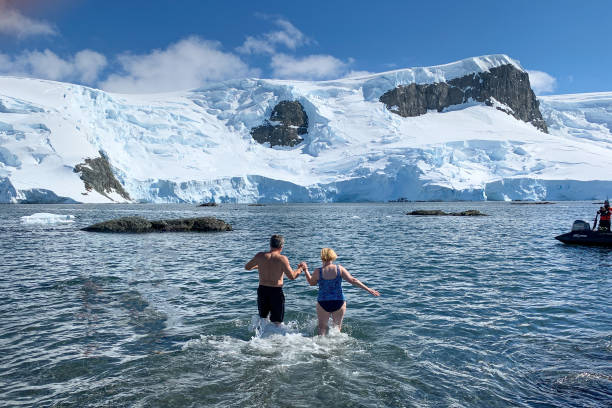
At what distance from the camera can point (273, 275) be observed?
8109mm

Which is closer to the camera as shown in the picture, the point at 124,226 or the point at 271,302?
the point at 271,302

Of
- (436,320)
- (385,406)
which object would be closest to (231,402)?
(385,406)

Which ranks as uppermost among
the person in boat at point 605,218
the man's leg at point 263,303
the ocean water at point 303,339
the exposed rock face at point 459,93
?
the exposed rock face at point 459,93

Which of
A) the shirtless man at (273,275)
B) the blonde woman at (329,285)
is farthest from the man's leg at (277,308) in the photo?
the blonde woman at (329,285)

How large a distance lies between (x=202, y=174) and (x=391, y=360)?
108974 millimetres

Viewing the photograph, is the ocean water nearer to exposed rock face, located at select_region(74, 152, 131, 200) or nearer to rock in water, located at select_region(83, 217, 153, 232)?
rock in water, located at select_region(83, 217, 153, 232)

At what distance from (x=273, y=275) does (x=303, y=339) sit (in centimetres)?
136

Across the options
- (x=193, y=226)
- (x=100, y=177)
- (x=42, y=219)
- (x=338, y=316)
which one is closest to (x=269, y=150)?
(x=100, y=177)

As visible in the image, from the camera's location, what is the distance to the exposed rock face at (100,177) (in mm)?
91188

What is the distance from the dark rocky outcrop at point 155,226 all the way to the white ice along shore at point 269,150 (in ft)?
213

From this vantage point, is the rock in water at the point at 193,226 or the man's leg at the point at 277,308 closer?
the man's leg at the point at 277,308

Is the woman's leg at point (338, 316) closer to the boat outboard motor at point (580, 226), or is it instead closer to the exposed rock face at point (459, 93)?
the boat outboard motor at point (580, 226)

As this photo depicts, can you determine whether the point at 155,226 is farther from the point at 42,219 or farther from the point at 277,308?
the point at 277,308

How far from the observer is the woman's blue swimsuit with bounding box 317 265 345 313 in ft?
26.5
